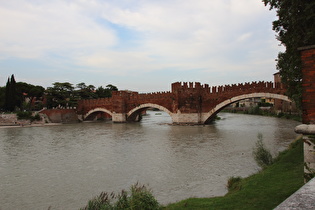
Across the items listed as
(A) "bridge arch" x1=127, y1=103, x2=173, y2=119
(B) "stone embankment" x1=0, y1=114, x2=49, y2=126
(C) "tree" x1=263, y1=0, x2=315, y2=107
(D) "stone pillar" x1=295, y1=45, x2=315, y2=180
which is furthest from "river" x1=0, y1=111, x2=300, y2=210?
(B) "stone embankment" x1=0, y1=114, x2=49, y2=126

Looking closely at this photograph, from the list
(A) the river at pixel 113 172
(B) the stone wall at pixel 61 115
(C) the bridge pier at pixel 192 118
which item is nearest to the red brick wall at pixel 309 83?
(A) the river at pixel 113 172

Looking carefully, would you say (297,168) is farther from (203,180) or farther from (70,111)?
(70,111)

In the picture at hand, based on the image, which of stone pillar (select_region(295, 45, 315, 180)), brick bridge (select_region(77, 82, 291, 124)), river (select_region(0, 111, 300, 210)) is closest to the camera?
stone pillar (select_region(295, 45, 315, 180))

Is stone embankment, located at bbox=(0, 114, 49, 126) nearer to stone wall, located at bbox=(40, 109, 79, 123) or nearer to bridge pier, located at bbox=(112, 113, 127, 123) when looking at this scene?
stone wall, located at bbox=(40, 109, 79, 123)

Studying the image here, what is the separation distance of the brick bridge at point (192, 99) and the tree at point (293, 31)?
35.9ft

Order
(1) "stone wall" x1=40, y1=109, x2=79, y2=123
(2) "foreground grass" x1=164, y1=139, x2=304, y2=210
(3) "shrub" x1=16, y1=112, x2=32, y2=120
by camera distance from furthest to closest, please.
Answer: (1) "stone wall" x1=40, y1=109, x2=79, y2=123 < (3) "shrub" x1=16, y1=112, x2=32, y2=120 < (2) "foreground grass" x1=164, y1=139, x2=304, y2=210

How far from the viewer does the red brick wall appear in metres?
3.58

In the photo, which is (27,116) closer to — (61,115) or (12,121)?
(12,121)

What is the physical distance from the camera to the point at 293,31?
297 inches

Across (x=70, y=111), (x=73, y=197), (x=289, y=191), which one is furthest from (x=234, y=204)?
(x=70, y=111)

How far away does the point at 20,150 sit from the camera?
1270 centimetres

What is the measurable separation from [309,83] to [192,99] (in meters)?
20.7

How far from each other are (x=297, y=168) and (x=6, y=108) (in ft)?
131

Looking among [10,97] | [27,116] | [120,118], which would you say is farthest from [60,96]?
[120,118]
